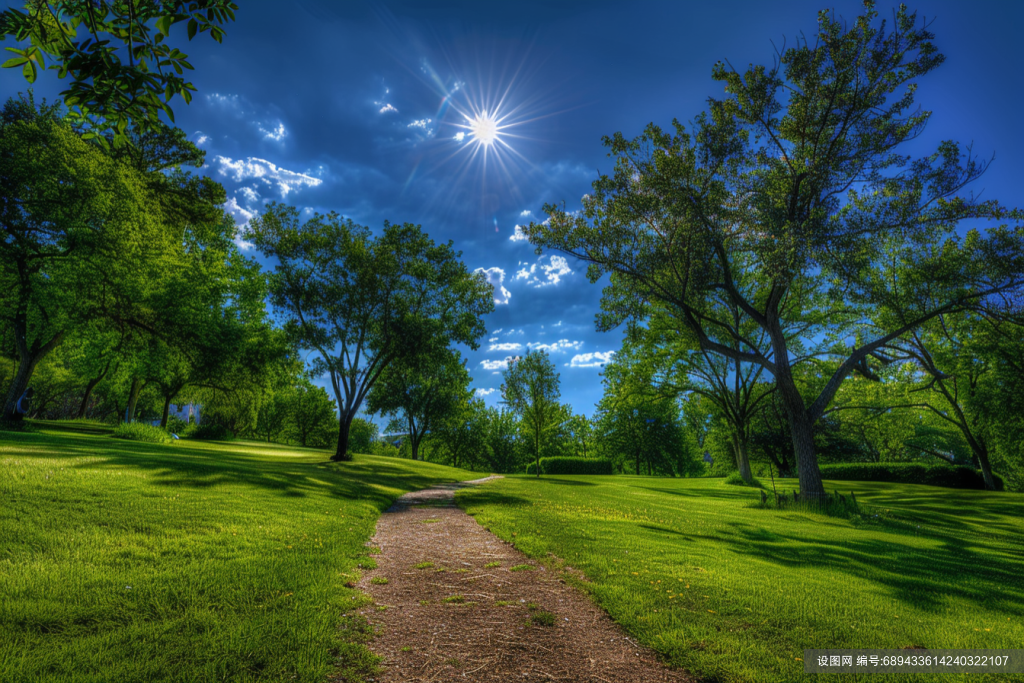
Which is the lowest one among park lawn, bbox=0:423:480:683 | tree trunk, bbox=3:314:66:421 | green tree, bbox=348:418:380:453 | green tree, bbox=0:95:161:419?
green tree, bbox=348:418:380:453

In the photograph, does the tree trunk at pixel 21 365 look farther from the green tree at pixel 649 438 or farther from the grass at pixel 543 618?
the green tree at pixel 649 438

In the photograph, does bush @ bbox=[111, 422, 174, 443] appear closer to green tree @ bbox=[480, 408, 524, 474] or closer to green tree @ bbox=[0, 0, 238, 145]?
green tree @ bbox=[0, 0, 238, 145]

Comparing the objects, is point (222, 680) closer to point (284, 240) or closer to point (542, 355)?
point (284, 240)

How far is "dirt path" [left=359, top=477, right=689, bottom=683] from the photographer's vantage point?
12.0 feet

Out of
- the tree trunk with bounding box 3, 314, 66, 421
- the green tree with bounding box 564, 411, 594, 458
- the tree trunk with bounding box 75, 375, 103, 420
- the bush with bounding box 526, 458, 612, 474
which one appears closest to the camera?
the tree trunk with bounding box 3, 314, 66, 421

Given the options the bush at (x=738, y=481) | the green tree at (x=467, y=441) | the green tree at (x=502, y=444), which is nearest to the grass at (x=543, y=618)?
the bush at (x=738, y=481)

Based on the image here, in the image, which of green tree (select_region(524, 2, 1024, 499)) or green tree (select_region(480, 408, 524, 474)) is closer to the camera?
green tree (select_region(524, 2, 1024, 499))

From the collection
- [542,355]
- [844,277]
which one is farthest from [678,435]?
[844,277]

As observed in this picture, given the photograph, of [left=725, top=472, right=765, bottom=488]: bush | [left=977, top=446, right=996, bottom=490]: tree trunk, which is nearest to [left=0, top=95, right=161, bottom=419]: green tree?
[left=725, top=472, right=765, bottom=488]: bush

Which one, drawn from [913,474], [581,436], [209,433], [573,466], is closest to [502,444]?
[581,436]

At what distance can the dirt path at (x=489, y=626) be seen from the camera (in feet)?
12.0

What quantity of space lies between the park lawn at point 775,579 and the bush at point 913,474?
19.4m

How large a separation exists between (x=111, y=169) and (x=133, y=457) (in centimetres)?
1558

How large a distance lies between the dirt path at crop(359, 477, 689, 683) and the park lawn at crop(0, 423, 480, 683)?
0.38 metres
